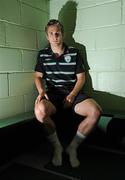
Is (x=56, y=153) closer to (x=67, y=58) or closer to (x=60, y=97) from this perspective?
(x=60, y=97)

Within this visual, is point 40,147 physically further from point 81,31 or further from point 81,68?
point 81,31

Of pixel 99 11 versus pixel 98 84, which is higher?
pixel 99 11

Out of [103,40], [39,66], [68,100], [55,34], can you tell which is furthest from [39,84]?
[103,40]

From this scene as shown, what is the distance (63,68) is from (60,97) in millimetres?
304

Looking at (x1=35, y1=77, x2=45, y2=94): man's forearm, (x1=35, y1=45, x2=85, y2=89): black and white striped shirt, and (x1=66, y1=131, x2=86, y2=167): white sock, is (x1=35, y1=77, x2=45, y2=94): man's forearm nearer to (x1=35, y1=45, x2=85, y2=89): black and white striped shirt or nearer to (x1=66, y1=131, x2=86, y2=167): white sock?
(x1=35, y1=45, x2=85, y2=89): black and white striped shirt

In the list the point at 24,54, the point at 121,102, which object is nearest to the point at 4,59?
the point at 24,54

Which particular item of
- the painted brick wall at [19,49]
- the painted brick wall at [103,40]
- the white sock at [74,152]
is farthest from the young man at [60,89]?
the painted brick wall at [103,40]

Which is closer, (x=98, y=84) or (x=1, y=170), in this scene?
(x=1, y=170)

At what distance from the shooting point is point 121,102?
2354 mm

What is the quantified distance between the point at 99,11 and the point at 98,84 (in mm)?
800

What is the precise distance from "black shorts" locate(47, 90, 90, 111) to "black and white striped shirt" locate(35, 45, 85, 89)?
0.07 meters

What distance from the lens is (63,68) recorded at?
221 cm

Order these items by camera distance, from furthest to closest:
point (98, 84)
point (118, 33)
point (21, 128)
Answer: point (98, 84)
point (118, 33)
point (21, 128)

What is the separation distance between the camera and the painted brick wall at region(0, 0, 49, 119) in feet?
6.89
